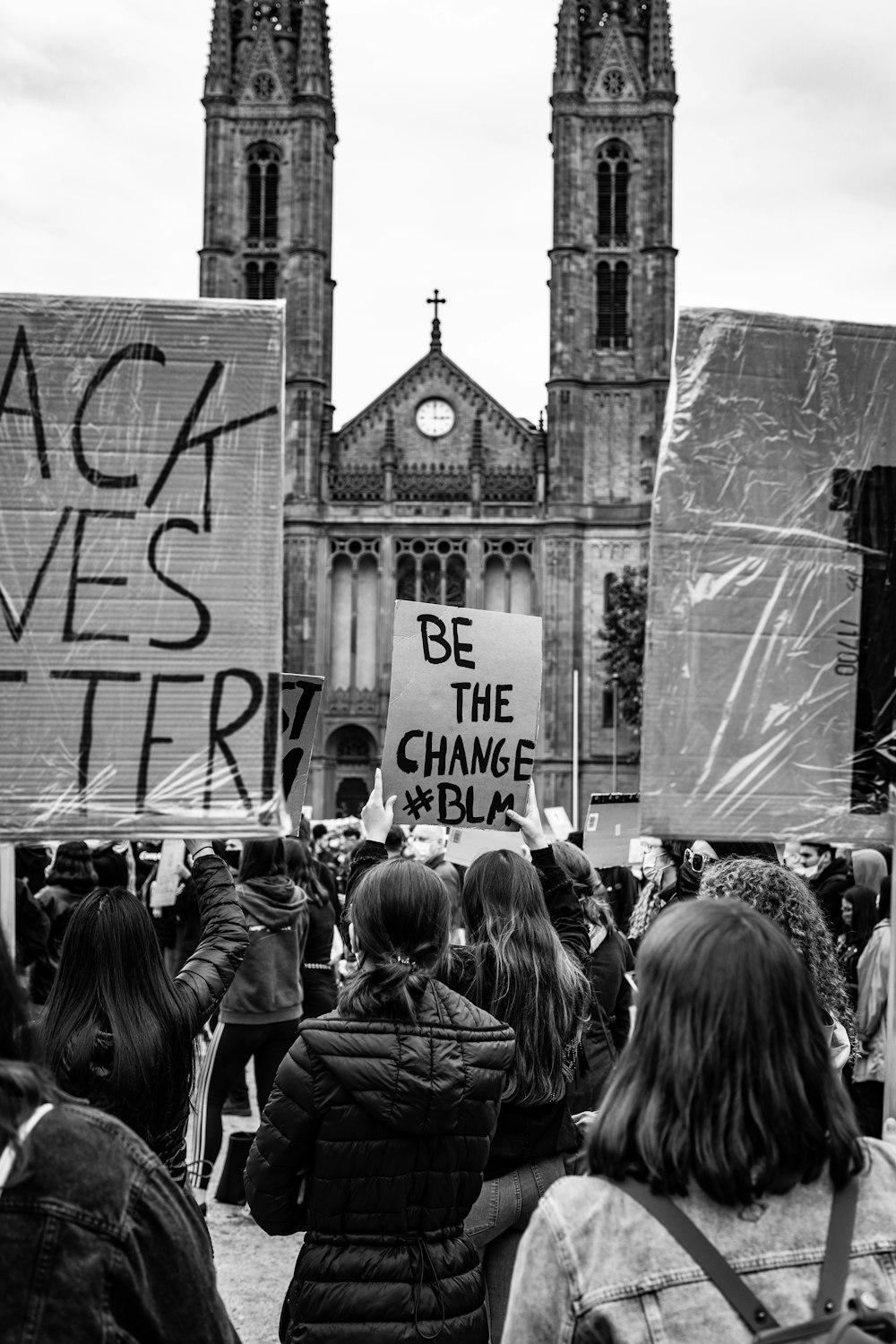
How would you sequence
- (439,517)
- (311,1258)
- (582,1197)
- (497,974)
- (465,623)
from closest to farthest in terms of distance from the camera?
(582,1197)
(311,1258)
(497,974)
(465,623)
(439,517)

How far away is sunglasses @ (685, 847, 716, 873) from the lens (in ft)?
14.5

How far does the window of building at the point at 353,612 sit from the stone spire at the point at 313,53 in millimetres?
13026

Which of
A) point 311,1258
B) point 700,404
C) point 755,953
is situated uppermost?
point 700,404

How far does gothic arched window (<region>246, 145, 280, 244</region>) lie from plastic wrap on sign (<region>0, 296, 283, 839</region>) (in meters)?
40.9

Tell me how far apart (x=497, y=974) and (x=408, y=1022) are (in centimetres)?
63

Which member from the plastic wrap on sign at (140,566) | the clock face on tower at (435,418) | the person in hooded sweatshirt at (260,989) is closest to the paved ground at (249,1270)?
the person in hooded sweatshirt at (260,989)

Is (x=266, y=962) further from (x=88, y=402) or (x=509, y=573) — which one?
(x=509, y=573)

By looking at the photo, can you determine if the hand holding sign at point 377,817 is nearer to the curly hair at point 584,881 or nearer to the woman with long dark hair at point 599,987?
the woman with long dark hair at point 599,987

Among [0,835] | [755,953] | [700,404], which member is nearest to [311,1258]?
[0,835]

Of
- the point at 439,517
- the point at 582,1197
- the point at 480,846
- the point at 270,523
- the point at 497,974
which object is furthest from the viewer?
the point at 439,517

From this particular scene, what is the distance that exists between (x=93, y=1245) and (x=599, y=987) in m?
3.56

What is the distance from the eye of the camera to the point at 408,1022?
2912 mm

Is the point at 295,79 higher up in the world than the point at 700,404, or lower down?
higher up

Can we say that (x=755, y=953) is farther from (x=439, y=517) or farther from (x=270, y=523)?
(x=439, y=517)
